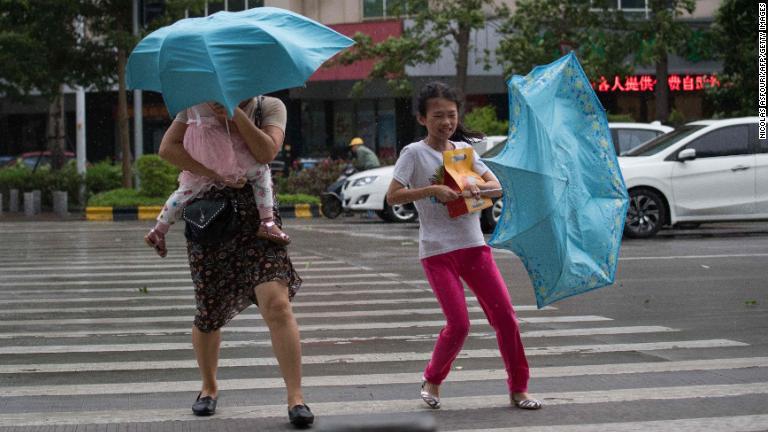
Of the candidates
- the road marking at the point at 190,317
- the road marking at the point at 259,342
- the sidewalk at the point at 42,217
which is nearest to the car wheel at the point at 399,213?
the sidewalk at the point at 42,217

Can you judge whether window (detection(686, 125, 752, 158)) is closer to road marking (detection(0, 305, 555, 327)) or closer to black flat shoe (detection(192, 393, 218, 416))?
road marking (detection(0, 305, 555, 327))

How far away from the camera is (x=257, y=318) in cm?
1002

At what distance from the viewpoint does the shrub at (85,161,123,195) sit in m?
30.4

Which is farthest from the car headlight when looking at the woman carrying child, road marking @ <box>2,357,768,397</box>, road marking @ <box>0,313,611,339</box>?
the woman carrying child

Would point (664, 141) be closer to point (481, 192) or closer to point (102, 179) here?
point (481, 192)

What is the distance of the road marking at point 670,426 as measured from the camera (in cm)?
561

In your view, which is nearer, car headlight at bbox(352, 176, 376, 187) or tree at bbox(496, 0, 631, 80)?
car headlight at bbox(352, 176, 376, 187)

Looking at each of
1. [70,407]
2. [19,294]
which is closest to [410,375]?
[70,407]

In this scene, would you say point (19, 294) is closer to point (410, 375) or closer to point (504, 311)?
point (410, 375)

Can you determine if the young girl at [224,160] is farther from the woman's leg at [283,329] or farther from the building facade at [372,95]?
the building facade at [372,95]

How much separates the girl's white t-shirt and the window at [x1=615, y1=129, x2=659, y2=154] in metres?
14.4

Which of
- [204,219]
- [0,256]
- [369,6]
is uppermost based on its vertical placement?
[369,6]

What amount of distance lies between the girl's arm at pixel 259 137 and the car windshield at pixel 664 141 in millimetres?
12523

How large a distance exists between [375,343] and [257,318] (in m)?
1.79
